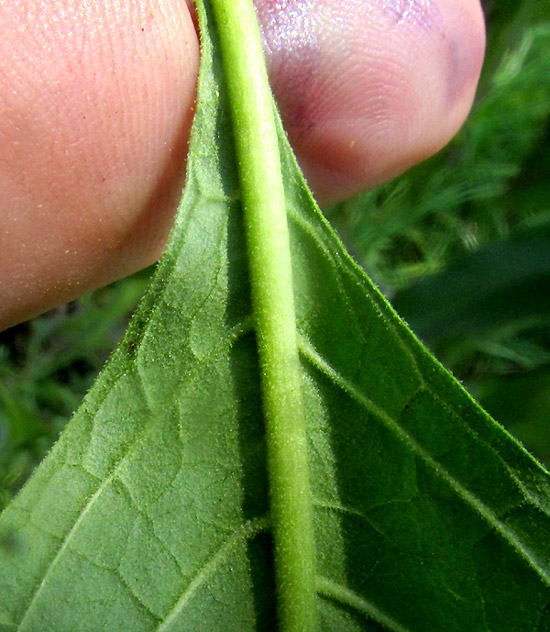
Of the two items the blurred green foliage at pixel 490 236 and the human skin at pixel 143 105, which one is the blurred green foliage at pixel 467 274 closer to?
the blurred green foliage at pixel 490 236

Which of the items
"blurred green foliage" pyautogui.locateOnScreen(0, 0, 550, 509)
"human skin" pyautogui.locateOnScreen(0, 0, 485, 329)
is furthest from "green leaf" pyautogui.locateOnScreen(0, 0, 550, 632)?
"blurred green foliage" pyautogui.locateOnScreen(0, 0, 550, 509)

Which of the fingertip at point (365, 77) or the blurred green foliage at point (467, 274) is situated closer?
the fingertip at point (365, 77)

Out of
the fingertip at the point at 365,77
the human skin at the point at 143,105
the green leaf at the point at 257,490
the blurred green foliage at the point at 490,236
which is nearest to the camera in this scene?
the green leaf at the point at 257,490

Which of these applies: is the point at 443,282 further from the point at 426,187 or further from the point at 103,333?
the point at 103,333

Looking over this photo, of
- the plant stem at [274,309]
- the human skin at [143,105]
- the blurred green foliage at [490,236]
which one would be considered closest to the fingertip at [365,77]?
the human skin at [143,105]

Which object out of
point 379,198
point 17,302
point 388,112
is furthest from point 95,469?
point 379,198

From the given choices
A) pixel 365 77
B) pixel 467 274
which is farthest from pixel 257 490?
pixel 467 274
